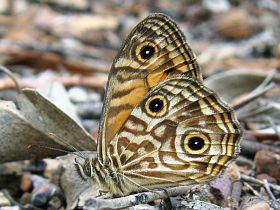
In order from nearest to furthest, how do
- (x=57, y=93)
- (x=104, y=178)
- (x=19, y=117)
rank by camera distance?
(x=104, y=178)
(x=19, y=117)
(x=57, y=93)

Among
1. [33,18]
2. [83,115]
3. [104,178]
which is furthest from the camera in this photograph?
[33,18]

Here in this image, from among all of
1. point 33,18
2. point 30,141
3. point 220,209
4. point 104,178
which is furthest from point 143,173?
point 33,18

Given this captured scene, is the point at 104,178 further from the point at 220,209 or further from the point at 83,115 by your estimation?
the point at 83,115

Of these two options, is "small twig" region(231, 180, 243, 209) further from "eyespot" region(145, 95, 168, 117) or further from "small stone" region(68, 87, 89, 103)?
"small stone" region(68, 87, 89, 103)

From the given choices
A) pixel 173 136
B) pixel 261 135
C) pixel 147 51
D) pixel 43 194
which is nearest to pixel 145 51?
pixel 147 51

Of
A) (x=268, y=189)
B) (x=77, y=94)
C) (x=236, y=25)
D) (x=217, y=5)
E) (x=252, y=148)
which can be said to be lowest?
(x=268, y=189)

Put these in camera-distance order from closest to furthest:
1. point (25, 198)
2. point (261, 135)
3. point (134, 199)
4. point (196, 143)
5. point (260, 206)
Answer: point (134, 199) < point (260, 206) < point (196, 143) < point (25, 198) < point (261, 135)

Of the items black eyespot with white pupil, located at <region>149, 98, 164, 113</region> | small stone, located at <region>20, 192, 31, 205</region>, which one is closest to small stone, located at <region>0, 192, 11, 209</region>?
small stone, located at <region>20, 192, 31, 205</region>

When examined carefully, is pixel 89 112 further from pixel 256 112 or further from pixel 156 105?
pixel 156 105

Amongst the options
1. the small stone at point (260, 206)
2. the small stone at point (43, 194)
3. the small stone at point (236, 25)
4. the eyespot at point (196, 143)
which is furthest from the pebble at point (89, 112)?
the small stone at point (236, 25)
